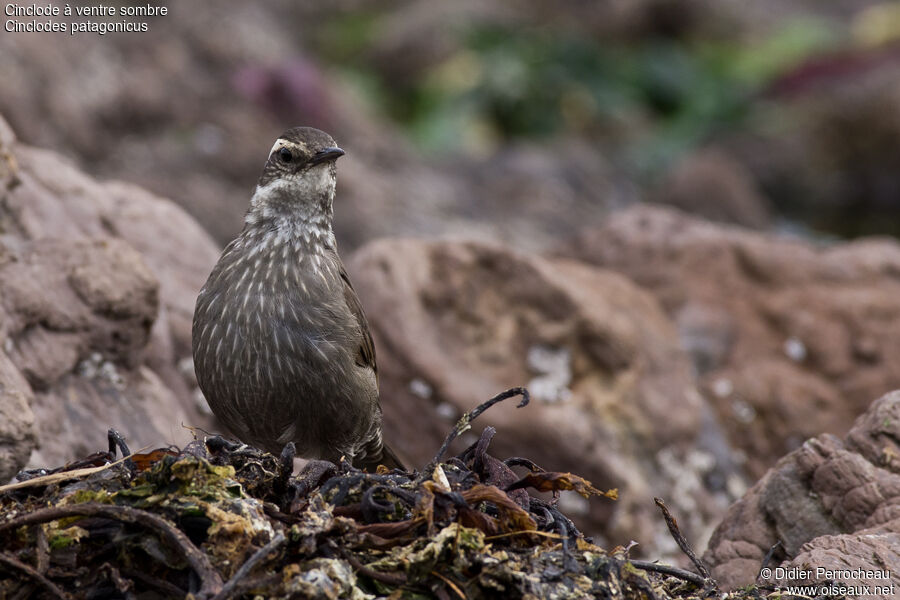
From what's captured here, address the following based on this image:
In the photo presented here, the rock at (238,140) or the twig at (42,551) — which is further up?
the rock at (238,140)

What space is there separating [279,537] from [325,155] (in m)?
2.50

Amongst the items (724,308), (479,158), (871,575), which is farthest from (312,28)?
(871,575)

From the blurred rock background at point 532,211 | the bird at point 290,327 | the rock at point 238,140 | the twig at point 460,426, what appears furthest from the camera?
the rock at point 238,140

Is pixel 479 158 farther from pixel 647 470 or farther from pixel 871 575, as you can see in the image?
pixel 871 575

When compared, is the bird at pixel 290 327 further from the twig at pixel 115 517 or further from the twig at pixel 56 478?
the twig at pixel 115 517

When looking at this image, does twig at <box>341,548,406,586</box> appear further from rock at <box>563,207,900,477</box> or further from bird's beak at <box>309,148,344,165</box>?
rock at <box>563,207,900,477</box>

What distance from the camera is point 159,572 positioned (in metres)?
3.41

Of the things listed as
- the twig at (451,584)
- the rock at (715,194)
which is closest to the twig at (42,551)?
A: the twig at (451,584)

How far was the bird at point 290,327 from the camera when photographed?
204 inches

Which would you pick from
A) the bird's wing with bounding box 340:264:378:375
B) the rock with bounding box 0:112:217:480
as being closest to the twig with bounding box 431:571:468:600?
the bird's wing with bounding box 340:264:378:375

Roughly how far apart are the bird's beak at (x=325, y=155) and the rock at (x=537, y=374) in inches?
71.5

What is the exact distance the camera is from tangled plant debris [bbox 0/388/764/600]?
3.36 metres

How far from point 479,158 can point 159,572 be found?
1279cm

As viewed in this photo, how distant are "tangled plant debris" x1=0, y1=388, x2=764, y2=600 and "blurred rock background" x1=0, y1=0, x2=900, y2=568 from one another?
2.42 feet
